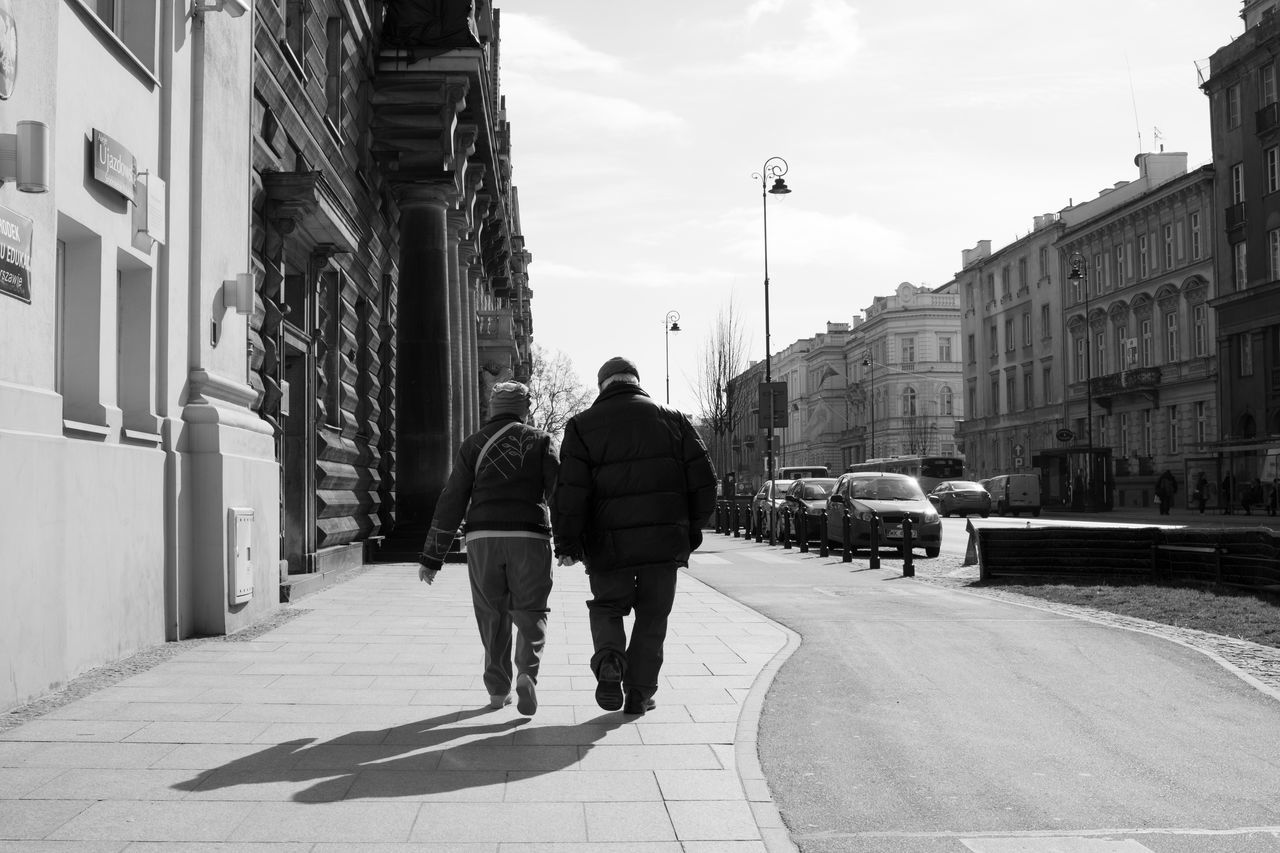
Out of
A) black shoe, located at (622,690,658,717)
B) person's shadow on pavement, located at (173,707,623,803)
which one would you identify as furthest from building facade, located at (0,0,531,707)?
black shoe, located at (622,690,658,717)

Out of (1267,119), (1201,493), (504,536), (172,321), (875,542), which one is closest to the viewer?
(504,536)

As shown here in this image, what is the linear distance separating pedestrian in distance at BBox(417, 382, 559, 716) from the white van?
46.7 m

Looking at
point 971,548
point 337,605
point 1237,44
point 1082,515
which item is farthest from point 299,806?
point 1237,44

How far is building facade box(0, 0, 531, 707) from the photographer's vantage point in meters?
7.03

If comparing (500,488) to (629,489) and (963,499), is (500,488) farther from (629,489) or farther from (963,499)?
(963,499)

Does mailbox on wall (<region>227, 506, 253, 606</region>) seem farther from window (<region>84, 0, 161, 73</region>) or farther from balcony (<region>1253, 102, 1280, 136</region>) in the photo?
balcony (<region>1253, 102, 1280, 136</region>)

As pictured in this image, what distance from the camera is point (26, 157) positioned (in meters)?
6.66

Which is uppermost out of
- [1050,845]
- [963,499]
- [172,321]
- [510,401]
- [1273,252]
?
[1273,252]

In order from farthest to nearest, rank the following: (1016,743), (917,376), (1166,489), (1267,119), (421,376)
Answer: (917,376)
(1166,489)
(1267,119)
(421,376)
(1016,743)

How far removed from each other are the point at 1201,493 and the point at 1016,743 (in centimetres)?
4268

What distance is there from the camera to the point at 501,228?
35188 mm

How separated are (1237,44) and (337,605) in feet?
151

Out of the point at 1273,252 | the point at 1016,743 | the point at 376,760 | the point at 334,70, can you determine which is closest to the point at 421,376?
the point at 334,70

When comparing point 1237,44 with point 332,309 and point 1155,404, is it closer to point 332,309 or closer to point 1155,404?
point 1155,404
